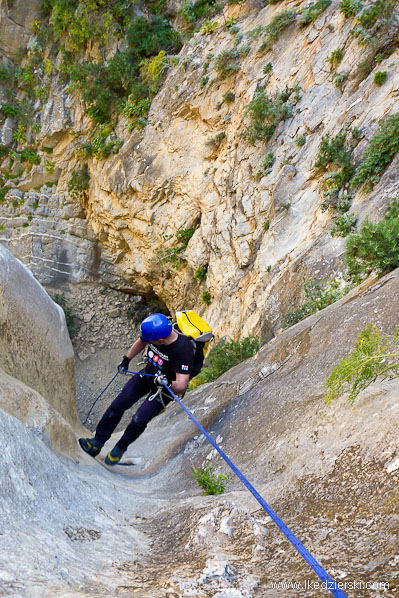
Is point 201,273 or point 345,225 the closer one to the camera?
point 345,225

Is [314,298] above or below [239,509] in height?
below

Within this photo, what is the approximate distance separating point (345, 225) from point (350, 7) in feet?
26.8

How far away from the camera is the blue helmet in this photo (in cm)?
498

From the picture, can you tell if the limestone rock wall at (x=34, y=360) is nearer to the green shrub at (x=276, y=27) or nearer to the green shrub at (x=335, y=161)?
the green shrub at (x=335, y=161)

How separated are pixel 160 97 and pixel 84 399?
15283mm

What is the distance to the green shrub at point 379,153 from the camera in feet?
27.1

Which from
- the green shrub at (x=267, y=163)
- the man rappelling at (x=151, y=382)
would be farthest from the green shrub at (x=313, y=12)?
the man rappelling at (x=151, y=382)

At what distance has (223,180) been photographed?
1505 centimetres

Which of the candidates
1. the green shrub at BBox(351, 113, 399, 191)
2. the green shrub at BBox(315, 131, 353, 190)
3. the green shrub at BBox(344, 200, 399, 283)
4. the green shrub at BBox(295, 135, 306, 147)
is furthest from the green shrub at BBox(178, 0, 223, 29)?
the green shrub at BBox(344, 200, 399, 283)

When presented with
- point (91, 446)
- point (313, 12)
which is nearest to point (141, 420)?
point (91, 446)

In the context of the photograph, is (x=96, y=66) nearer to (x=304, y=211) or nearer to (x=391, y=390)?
(x=304, y=211)

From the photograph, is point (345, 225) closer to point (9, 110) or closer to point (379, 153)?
point (379, 153)

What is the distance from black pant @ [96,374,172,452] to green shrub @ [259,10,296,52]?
14.3m

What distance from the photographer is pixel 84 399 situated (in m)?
18.9
